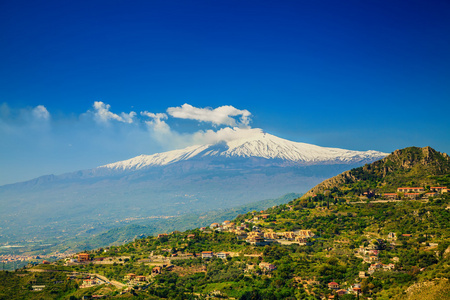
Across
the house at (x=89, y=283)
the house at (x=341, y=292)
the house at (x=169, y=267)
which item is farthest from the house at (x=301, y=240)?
the house at (x=89, y=283)

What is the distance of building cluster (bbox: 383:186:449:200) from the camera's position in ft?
206

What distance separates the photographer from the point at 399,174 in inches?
2982

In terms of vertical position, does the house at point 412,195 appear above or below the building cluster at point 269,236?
above

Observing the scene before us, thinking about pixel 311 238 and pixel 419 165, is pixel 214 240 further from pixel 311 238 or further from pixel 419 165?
pixel 419 165

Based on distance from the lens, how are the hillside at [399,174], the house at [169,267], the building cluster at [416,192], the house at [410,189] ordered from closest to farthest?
the house at [169,267] → the building cluster at [416,192] → the house at [410,189] → the hillside at [399,174]

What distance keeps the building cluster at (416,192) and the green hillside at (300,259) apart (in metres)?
0.90

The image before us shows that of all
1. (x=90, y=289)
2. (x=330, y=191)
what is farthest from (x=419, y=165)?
(x=90, y=289)

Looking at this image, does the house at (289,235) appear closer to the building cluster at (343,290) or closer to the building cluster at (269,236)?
the building cluster at (269,236)

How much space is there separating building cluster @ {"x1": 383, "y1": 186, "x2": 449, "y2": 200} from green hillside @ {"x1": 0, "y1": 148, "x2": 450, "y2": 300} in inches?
35.3

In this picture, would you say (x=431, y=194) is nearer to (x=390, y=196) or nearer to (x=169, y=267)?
(x=390, y=196)

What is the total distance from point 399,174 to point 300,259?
108 ft

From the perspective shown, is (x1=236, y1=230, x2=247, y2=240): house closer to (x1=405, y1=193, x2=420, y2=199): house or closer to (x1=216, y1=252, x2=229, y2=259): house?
(x1=216, y1=252, x2=229, y2=259): house

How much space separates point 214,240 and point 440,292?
3945 cm

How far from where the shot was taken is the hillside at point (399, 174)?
2781 inches
